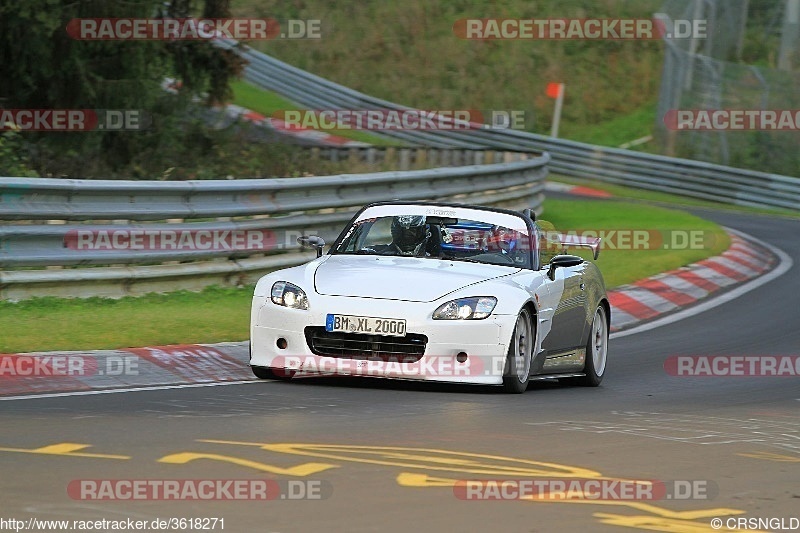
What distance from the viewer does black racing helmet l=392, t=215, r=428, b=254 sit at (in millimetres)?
10781

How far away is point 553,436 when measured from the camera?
8.00 m

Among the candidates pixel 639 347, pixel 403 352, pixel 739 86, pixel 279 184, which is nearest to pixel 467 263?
pixel 403 352

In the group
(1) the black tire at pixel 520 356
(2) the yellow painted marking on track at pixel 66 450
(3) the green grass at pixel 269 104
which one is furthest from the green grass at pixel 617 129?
(2) the yellow painted marking on track at pixel 66 450

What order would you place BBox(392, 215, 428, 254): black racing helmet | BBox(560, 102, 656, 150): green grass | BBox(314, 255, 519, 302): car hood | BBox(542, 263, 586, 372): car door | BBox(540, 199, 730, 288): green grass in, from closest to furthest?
BBox(314, 255, 519, 302): car hood → BBox(542, 263, 586, 372): car door → BBox(392, 215, 428, 254): black racing helmet → BBox(540, 199, 730, 288): green grass → BBox(560, 102, 656, 150): green grass

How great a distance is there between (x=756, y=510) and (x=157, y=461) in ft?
8.43

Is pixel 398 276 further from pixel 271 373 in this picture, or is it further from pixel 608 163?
pixel 608 163

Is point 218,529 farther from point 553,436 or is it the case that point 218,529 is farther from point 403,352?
point 403,352

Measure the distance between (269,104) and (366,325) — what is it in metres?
29.6

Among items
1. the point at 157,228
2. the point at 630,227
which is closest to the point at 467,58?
the point at 630,227

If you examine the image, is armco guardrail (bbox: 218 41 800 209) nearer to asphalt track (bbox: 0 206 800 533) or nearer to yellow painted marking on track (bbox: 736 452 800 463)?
asphalt track (bbox: 0 206 800 533)

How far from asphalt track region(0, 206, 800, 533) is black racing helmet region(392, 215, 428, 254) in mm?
1086

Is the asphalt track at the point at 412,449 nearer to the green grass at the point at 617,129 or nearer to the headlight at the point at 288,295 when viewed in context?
the headlight at the point at 288,295

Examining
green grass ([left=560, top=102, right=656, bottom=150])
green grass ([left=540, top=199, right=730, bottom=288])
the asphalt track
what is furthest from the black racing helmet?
green grass ([left=560, top=102, right=656, bottom=150])

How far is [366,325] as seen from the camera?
9555mm
